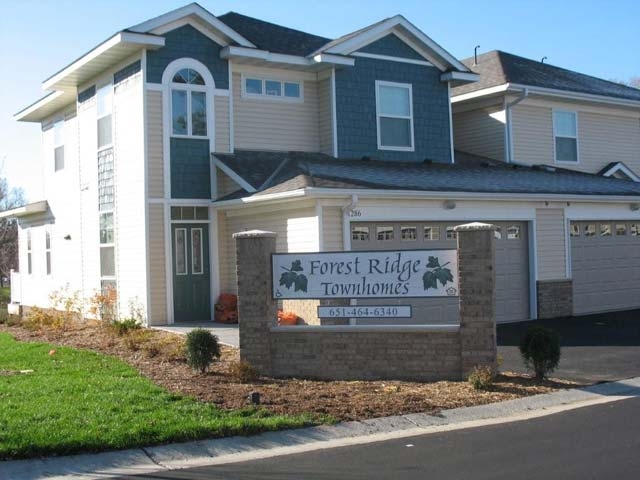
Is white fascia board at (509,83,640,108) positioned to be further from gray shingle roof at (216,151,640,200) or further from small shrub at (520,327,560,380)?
small shrub at (520,327,560,380)

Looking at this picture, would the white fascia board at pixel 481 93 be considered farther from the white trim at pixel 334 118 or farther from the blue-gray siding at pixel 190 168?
the blue-gray siding at pixel 190 168

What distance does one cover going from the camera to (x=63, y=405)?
9219 millimetres

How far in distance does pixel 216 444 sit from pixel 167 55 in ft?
40.2

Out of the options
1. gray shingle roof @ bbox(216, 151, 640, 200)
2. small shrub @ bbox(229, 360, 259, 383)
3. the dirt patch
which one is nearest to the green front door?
gray shingle roof @ bbox(216, 151, 640, 200)

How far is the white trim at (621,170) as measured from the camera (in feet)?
83.3

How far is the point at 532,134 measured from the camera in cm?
2375

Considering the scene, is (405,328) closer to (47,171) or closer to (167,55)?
(167,55)

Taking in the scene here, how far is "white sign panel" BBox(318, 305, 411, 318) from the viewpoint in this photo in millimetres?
11219

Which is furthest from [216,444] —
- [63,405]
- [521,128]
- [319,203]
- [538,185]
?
[521,128]

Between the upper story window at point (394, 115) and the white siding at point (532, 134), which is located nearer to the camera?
the upper story window at point (394, 115)

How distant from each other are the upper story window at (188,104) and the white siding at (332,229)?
15.2 feet

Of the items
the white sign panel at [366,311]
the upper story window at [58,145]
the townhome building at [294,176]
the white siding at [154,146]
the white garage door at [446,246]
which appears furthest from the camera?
the upper story window at [58,145]

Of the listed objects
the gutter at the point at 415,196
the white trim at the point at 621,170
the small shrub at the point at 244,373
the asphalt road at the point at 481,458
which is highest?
the white trim at the point at 621,170

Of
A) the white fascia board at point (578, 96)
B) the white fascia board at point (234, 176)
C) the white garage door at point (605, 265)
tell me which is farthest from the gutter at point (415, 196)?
the white fascia board at point (578, 96)
